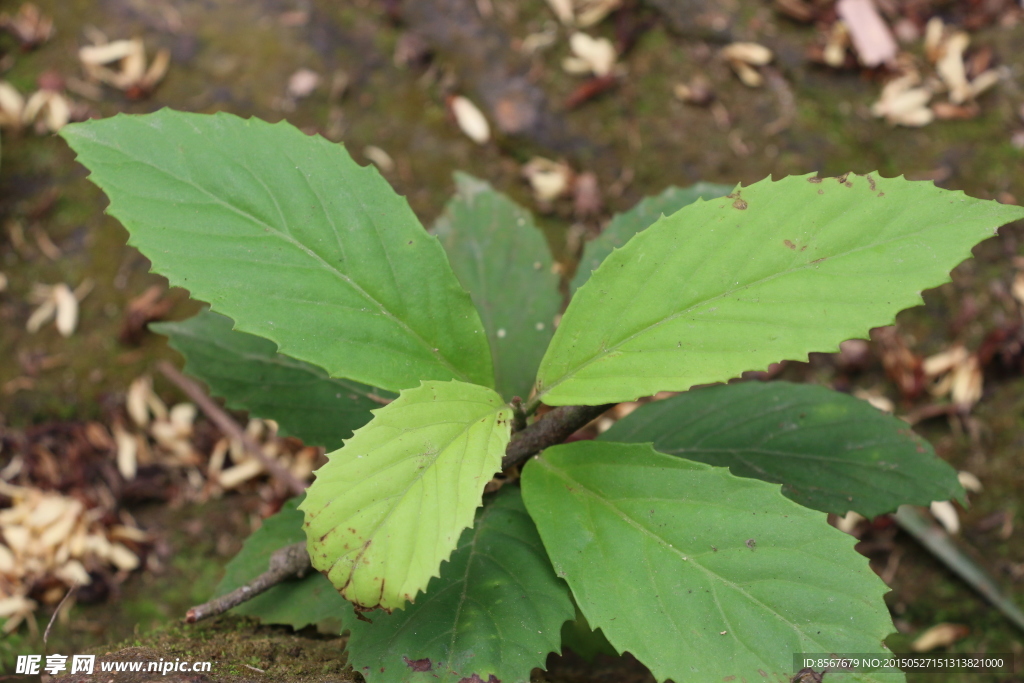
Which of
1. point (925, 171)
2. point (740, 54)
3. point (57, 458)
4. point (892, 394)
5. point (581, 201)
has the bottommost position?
point (57, 458)

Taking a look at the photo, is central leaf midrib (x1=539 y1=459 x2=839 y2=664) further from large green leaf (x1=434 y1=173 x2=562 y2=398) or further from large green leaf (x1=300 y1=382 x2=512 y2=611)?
large green leaf (x1=434 y1=173 x2=562 y2=398)

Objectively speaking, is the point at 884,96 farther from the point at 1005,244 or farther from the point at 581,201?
the point at 581,201

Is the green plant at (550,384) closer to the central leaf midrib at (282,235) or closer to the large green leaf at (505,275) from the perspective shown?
the central leaf midrib at (282,235)

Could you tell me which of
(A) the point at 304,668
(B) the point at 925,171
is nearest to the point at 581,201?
(B) the point at 925,171

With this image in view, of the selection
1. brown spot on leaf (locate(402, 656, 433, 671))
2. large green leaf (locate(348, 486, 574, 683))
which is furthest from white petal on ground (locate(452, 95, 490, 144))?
brown spot on leaf (locate(402, 656, 433, 671))

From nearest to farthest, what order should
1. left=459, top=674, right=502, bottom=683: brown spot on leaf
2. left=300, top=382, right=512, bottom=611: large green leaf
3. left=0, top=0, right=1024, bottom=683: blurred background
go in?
left=300, top=382, right=512, bottom=611: large green leaf, left=459, top=674, right=502, bottom=683: brown spot on leaf, left=0, top=0, right=1024, bottom=683: blurred background

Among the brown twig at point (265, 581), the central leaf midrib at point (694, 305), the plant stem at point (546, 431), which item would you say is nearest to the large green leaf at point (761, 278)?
the central leaf midrib at point (694, 305)
